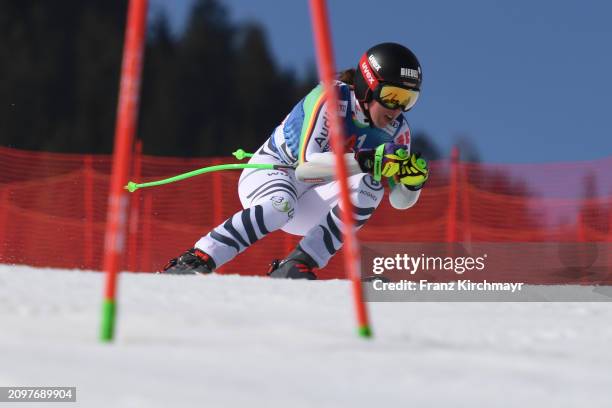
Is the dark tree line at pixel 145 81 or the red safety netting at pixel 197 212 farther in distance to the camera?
the dark tree line at pixel 145 81

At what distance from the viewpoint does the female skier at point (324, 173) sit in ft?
14.4

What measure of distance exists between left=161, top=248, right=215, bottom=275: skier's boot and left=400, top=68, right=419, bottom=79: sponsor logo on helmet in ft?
4.17

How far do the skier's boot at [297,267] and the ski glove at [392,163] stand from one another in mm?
532

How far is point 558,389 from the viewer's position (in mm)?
1806

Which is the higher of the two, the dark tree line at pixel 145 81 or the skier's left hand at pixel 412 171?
the dark tree line at pixel 145 81

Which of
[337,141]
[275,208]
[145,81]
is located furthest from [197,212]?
[145,81]

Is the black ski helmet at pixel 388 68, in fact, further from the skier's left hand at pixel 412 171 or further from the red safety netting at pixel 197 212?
the red safety netting at pixel 197 212

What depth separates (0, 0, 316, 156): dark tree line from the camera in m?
37.4

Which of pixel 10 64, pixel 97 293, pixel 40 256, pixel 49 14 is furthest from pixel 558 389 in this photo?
pixel 49 14

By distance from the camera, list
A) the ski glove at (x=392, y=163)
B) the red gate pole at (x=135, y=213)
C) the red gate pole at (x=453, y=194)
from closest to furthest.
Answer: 1. the ski glove at (x=392, y=163)
2. the red gate pole at (x=453, y=194)
3. the red gate pole at (x=135, y=213)

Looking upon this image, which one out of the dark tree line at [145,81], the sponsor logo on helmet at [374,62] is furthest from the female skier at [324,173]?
the dark tree line at [145,81]

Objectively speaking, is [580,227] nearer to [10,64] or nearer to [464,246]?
[464,246]

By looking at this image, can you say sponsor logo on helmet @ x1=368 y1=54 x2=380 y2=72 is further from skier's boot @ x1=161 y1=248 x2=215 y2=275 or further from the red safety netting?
the red safety netting

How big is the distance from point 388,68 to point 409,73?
0.34ft
